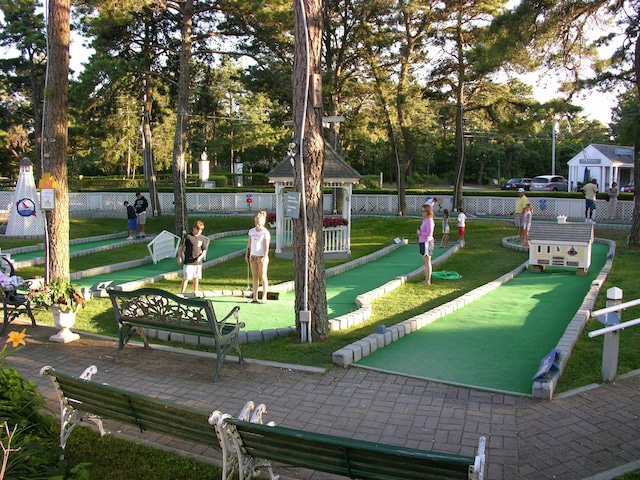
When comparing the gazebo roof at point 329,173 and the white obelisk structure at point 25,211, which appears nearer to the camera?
the gazebo roof at point 329,173

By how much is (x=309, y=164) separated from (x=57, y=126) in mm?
5151

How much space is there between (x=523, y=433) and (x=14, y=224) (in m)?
20.8

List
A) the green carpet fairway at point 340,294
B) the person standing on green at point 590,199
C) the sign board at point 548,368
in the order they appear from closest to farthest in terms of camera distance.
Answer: the sign board at point 548,368, the green carpet fairway at point 340,294, the person standing on green at point 590,199

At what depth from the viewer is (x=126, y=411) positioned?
14.5 feet

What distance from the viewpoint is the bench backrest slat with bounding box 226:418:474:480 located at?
3.28 metres

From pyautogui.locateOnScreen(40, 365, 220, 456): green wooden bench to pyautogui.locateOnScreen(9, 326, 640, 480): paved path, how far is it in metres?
0.56

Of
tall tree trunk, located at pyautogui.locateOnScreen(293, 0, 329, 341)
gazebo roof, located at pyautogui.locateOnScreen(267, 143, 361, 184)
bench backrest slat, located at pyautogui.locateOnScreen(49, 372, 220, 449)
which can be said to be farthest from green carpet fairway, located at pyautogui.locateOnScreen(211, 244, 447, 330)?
bench backrest slat, located at pyautogui.locateOnScreen(49, 372, 220, 449)

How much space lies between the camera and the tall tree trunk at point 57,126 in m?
10.1

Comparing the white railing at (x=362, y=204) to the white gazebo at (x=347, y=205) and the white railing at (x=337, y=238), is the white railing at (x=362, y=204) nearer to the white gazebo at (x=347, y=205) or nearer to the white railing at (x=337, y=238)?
the white gazebo at (x=347, y=205)

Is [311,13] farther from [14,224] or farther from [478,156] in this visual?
[478,156]

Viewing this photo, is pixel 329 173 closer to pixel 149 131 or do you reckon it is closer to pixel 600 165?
pixel 149 131

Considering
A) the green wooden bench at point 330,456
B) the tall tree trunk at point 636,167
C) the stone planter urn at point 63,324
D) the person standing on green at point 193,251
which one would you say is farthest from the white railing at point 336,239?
the green wooden bench at point 330,456

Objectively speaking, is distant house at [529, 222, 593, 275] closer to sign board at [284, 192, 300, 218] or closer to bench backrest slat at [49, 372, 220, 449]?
sign board at [284, 192, 300, 218]

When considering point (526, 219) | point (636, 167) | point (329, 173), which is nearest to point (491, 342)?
point (329, 173)
